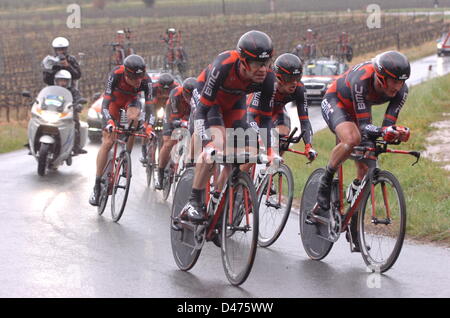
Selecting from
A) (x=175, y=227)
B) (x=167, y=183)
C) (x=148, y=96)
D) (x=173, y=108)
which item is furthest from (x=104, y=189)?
(x=175, y=227)

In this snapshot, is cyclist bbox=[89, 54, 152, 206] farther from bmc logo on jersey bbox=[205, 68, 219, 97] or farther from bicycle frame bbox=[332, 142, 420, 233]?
bicycle frame bbox=[332, 142, 420, 233]

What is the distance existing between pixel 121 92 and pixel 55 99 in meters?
3.98

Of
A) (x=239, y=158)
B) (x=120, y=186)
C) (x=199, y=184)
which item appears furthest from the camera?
(x=120, y=186)

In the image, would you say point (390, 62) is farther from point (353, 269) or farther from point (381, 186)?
point (353, 269)

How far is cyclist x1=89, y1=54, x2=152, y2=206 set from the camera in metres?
11.4

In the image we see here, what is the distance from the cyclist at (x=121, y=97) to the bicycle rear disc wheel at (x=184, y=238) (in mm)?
2758

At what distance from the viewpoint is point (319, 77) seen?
33938 millimetres

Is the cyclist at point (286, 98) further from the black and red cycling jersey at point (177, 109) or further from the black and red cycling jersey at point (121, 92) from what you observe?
the black and red cycling jersey at point (177, 109)

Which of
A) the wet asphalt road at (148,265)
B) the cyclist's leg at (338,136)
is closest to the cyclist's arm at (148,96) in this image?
the wet asphalt road at (148,265)

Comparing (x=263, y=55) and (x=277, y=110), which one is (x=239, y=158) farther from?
(x=277, y=110)

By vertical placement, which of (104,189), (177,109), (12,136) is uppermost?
(177,109)

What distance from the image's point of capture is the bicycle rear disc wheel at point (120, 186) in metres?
10.9

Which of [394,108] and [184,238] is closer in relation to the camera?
[394,108]

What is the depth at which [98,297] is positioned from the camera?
23.3 feet
